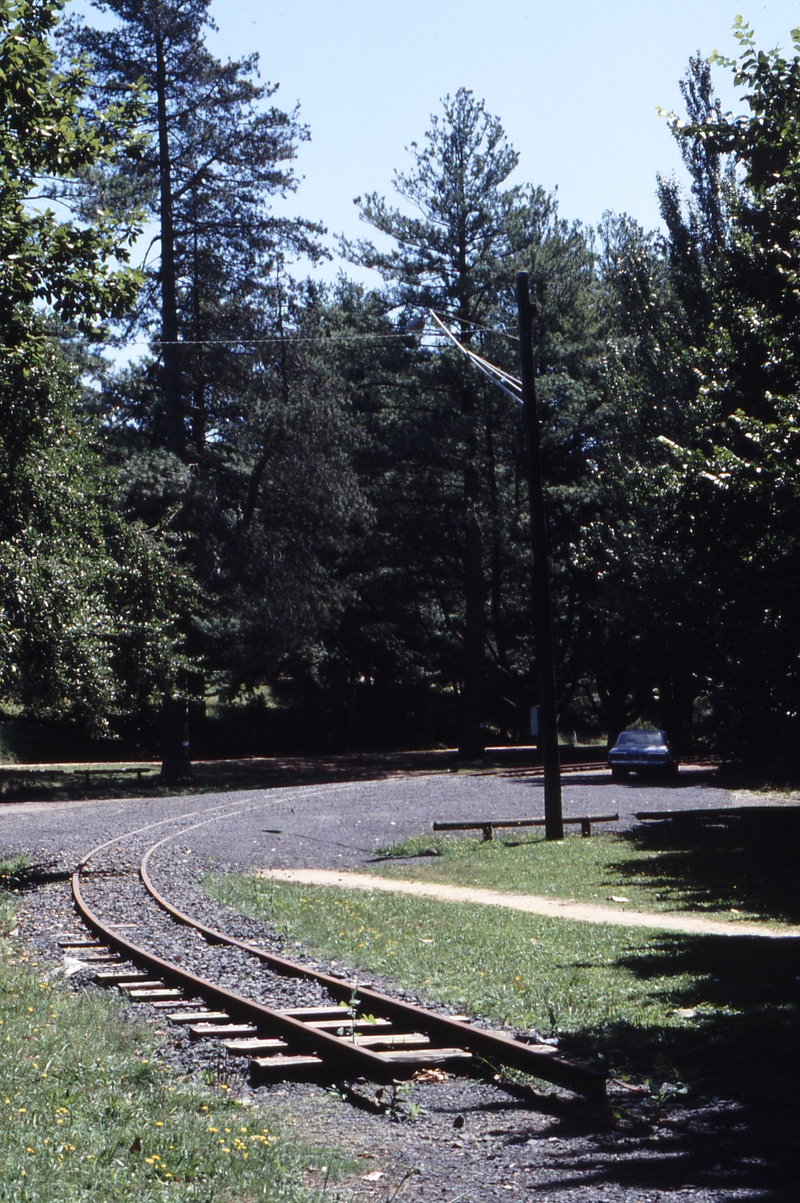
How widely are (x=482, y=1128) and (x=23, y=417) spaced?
14010 mm

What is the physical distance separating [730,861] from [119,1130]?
1476 cm

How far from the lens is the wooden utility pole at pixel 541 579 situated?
69.1 ft

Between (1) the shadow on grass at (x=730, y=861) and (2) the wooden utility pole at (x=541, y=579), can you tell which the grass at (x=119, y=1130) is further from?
(2) the wooden utility pole at (x=541, y=579)

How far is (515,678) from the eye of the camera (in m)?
53.4

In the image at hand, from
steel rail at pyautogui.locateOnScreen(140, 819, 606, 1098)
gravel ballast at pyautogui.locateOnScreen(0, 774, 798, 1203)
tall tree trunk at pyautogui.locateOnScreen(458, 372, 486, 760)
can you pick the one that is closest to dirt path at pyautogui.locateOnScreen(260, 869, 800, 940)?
gravel ballast at pyautogui.locateOnScreen(0, 774, 798, 1203)

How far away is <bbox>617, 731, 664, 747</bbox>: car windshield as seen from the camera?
126 feet

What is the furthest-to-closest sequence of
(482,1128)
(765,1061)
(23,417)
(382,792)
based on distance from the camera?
(382,792) < (23,417) < (765,1061) < (482,1128)

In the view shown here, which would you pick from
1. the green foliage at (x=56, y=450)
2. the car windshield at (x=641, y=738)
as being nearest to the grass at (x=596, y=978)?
the green foliage at (x=56, y=450)

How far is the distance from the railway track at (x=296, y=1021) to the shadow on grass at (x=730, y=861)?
21.0ft

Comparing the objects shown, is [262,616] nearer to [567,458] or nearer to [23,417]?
[567,458]

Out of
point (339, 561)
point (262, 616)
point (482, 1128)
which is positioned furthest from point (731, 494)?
point (339, 561)

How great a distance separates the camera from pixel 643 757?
37.8 metres

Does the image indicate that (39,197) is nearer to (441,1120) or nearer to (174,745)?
(441,1120)

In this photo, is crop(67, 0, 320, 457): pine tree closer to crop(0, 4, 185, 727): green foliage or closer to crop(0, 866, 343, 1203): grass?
crop(0, 4, 185, 727): green foliage
